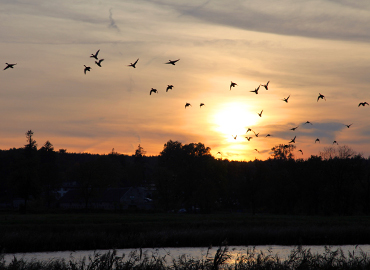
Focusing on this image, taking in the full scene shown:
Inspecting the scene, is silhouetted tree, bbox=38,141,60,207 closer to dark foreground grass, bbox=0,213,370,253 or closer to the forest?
the forest

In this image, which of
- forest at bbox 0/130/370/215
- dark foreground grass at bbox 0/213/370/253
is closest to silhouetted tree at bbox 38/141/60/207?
forest at bbox 0/130/370/215

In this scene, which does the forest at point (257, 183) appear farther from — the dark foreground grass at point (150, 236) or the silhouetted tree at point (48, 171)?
the dark foreground grass at point (150, 236)

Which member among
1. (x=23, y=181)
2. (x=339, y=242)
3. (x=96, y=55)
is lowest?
(x=339, y=242)

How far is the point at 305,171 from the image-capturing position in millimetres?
88188

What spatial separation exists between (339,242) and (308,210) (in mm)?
51091

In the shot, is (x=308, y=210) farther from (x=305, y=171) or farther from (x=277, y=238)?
(x=277, y=238)

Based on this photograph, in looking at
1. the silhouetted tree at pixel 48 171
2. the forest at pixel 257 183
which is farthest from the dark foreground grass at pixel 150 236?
the silhouetted tree at pixel 48 171

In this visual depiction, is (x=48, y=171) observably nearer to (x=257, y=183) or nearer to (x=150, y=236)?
(x=257, y=183)

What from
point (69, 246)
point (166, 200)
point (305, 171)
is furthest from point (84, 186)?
point (69, 246)

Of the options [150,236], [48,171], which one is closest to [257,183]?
[150,236]

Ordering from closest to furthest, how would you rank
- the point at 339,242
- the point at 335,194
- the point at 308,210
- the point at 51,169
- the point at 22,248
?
the point at 22,248
the point at 339,242
the point at 335,194
the point at 308,210
the point at 51,169

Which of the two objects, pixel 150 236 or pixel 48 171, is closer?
pixel 150 236

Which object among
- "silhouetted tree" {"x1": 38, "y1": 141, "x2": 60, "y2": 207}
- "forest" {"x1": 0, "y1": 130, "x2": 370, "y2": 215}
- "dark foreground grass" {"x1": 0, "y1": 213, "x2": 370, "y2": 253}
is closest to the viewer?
"dark foreground grass" {"x1": 0, "y1": 213, "x2": 370, "y2": 253}

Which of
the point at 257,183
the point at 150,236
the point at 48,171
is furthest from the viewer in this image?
the point at 48,171
